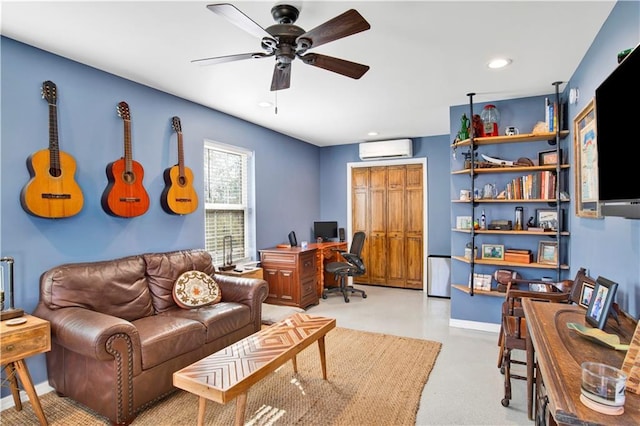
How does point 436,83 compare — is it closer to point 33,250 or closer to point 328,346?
point 328,346

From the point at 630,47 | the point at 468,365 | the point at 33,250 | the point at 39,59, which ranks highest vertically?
the point at 39,59

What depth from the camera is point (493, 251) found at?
3.76 metres

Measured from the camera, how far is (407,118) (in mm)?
Result: 4488

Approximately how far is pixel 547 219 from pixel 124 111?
420cm

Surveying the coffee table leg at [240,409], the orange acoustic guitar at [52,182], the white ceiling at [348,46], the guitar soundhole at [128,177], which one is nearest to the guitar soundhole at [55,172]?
the orange acoustic guitar at [52,182]

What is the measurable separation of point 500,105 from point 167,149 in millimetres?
3556

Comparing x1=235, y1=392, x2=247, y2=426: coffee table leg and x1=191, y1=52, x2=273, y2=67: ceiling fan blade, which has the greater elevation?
x1=191, y1=52, x2=273, y2=67: ceiling fan blade

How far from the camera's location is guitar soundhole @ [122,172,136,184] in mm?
2910

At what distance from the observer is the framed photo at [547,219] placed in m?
3.47

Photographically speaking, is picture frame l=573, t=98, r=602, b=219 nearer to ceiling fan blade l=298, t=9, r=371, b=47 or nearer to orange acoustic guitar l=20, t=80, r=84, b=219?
ceiling fan blade l=298, t=9, r=371, b=47

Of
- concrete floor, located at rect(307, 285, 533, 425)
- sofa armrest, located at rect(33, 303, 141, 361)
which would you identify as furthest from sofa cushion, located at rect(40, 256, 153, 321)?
concrete floor, located at rect(307, 285, 533, 425)

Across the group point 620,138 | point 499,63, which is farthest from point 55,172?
point 499,63

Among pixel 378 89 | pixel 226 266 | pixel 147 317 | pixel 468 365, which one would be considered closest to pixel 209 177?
pixel 226 266

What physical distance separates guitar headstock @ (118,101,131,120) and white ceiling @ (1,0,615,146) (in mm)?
254
